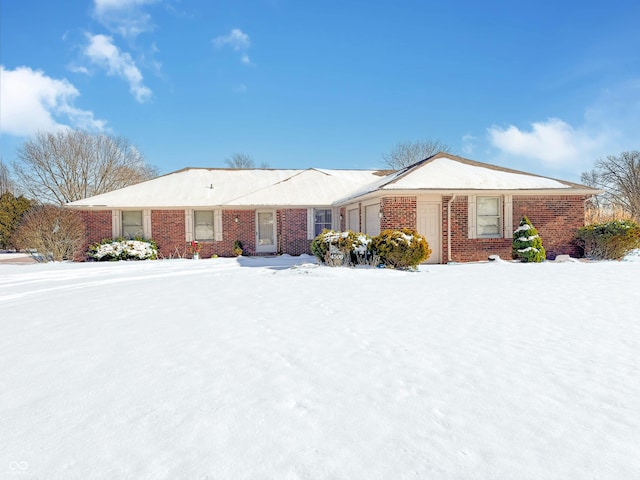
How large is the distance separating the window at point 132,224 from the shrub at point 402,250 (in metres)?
11.4

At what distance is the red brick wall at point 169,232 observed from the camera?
16.9 m

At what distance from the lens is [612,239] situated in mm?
12719

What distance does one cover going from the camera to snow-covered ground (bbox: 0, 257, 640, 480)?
7.27 feet

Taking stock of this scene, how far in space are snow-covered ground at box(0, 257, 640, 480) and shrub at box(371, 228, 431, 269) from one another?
→ 4.05m

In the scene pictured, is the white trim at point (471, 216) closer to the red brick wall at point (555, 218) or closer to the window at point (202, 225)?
the red brick wall at point (555, 218)

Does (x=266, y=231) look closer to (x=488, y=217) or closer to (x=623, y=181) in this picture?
(x=488, y=217)

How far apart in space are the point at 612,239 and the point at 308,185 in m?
12.7

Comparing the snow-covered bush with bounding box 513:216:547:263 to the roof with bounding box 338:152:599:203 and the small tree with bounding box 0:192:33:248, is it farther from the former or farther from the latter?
the small tree with bounding box 0:192:33:248

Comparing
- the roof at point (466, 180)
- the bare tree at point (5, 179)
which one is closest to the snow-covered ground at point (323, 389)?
the roof at point (466, 180)

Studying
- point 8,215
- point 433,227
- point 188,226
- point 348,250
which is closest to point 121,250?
point 188,226

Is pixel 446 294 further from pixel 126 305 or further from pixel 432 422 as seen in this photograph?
pixel 126 305

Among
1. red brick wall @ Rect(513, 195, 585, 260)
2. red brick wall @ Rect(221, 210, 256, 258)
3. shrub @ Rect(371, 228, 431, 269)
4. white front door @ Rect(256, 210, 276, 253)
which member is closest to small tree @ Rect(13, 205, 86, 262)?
red brick wall @ Rect(221, 210, 256, 258)

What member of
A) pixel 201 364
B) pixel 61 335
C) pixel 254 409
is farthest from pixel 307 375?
pixel 61 335

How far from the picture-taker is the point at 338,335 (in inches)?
183
